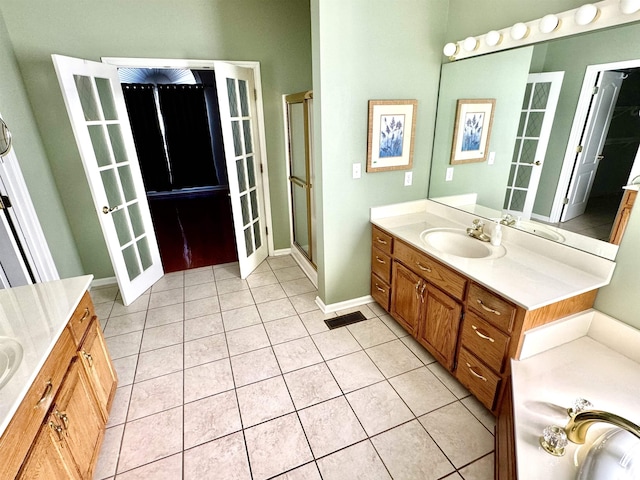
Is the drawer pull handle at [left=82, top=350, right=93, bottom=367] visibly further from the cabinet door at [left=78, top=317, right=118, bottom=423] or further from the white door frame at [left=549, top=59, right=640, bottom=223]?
the white door frame at [left=549, top=59, right=640, bottom=223]

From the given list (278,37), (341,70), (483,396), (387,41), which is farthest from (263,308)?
(278,37)

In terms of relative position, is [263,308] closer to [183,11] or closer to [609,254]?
[609,254]

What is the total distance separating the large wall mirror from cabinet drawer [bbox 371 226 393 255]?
24.6 inches

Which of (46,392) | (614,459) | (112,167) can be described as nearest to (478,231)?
(614,459)

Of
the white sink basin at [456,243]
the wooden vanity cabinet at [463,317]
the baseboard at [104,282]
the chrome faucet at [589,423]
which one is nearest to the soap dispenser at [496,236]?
the white sink basin at [456,243]

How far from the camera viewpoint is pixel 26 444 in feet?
3.19

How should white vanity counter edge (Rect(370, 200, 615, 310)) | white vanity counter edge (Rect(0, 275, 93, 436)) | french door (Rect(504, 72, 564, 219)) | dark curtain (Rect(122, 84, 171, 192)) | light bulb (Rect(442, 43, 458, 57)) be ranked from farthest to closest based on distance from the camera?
dark curtain (Rect(122, 84, 171, 192)) → light bulb (Rect(442, 43, 458, 57)) → french door (Rect(504, 72, 564, 219)) → white vanity counter edge (Rect(370, 200, 615, 310)) → white vanity counter edge (Rect(0, 275, 93, 436))

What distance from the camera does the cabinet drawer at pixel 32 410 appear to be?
0.89 meters

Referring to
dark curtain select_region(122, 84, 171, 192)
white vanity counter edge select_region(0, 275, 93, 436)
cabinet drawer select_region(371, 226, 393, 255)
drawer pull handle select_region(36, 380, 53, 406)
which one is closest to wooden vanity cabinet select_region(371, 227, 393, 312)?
cabinet drawer select_region(371, 226, 393, 255)

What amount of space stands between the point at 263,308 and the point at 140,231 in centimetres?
153

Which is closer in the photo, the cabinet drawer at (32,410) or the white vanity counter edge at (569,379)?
the cabinet drawer at (32,410)

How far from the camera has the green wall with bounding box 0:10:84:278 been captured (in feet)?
7.65

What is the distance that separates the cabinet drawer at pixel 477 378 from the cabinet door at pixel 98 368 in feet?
6.38

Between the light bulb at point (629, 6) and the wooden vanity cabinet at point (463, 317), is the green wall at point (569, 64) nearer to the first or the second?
the light bulb at point (629, 6)
